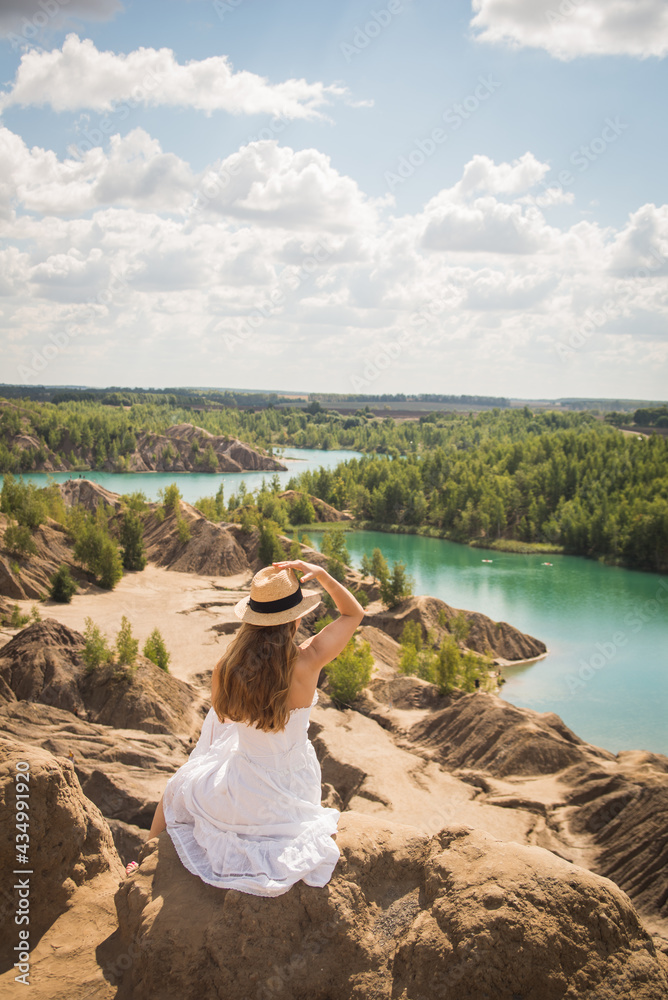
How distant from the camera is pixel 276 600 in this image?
413 cm

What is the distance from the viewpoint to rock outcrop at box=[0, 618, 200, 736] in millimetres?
16375

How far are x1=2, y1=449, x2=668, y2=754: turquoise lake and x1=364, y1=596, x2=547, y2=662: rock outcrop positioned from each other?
1.37 meters

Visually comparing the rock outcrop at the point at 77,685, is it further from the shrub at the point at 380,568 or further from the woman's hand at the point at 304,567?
the shrub at the point at 380,568

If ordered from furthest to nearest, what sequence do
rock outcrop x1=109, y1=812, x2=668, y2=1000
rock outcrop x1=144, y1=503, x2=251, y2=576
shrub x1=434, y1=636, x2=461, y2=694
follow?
rock outcrop x1=144, y1=503, x2=251, y2=576, shrub x1=434, y1=636, x2=461, y2=694, rock outcrop x1=109, y1=812, x2=668, y2=1000

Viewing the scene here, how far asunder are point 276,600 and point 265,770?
1.06 m

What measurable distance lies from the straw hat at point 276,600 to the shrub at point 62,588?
27858 mm

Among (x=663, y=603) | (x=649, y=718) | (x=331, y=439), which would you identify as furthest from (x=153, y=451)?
(x=649, y=718)

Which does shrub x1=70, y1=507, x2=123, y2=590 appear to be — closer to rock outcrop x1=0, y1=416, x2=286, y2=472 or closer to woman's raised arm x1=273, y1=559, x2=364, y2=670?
woman's raised arm x1=273, y1=559, x2=364, y2=670

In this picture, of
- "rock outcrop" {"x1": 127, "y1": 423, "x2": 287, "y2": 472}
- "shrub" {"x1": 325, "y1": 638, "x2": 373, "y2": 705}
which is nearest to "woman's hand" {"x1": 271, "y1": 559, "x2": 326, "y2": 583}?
"shrub" {"x1": 325, "y1": 638, "x2": 373, "y2": 705}

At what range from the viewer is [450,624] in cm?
3450

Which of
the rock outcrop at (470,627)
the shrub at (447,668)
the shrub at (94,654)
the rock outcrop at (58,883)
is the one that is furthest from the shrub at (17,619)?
the rock outcrop at (58,883)

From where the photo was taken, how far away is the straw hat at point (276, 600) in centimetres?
408

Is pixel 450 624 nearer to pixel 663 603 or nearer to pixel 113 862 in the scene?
pixel 663 603

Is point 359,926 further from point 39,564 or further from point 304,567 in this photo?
point 39,564
